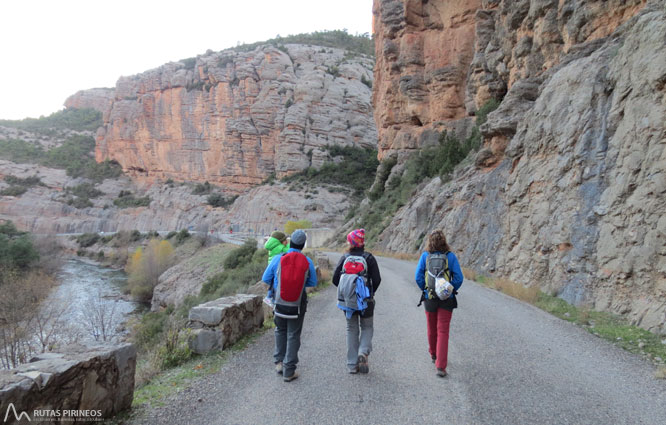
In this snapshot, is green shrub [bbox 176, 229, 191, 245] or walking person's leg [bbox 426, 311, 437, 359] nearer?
walking person's leg [bbox 426, 311, 437, 359]

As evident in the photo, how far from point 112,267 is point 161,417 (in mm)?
52748

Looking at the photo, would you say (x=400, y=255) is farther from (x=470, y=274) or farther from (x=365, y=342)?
(x=365, y=342)

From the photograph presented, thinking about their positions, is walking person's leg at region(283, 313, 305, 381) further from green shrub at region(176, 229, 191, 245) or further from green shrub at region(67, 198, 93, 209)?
green shrub at region(67, 198, 93, 209)

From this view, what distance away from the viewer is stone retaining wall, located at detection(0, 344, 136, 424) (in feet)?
8.70

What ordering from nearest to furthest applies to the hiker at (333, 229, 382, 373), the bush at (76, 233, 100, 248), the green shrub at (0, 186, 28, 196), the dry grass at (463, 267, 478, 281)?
the hiker at (333, 229, 382, 373)
the dry grass at (463, 267, 478, 281)
the bush at (76, 233, 100, 248)
the green shrub at (0, 186, 28, 196)

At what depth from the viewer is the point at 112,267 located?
48.0 meters

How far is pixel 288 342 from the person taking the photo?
4.34 meters

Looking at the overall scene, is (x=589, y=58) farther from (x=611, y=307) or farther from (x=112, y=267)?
(x=112, y=267)

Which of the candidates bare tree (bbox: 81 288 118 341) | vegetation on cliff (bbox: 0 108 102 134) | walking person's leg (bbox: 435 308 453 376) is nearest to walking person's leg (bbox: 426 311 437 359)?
walking person's leg (bbox: 435 308 453 376)

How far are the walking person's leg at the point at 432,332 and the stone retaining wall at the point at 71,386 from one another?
3431mm

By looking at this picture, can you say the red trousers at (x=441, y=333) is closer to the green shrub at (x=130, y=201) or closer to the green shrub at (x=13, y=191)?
the green shrub at (x=130, y=201)

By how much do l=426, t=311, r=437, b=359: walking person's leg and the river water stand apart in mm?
16116

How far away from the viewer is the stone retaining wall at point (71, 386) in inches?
104

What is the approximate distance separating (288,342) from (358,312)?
0.92m
